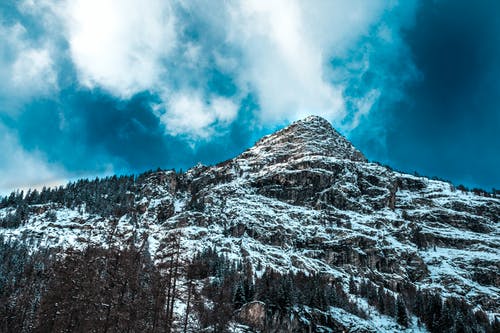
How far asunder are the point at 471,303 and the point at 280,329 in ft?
269

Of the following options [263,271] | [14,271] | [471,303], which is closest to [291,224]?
[263,271]

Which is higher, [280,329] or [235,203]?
[235,203]

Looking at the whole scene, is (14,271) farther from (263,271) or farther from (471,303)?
(471,303)

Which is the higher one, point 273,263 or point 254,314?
point 273,263

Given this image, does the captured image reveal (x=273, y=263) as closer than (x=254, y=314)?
No

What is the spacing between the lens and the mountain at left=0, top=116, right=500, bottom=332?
1314 inches

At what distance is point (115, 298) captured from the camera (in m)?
31.3

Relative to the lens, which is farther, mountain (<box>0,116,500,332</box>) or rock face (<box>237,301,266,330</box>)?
rock face (<box>237,301,266,330</box>)

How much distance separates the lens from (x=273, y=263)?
5492 inches

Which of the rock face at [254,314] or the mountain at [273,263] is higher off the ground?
the mountain at [273,263]

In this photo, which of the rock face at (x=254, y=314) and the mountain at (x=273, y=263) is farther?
→ the rock face at (x=254, y=314)

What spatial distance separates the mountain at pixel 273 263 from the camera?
109 feet

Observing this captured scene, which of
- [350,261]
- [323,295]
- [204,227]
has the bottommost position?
[323,295]

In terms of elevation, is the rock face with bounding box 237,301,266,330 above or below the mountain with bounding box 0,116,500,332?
below
